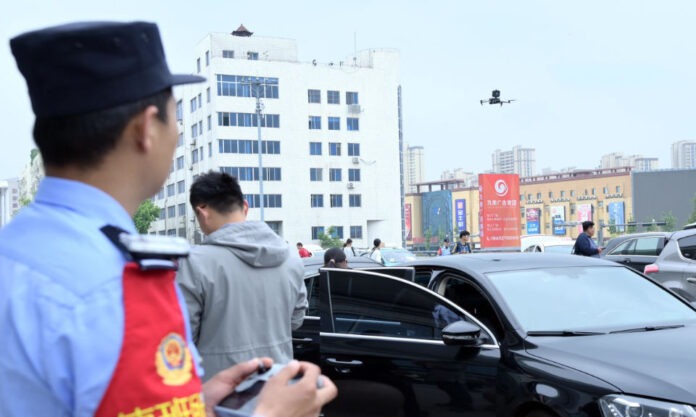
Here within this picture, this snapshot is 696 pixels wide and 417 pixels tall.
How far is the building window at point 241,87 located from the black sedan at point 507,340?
66.9 m

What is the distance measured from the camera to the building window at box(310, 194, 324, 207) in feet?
254

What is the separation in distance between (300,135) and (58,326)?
7587 cm

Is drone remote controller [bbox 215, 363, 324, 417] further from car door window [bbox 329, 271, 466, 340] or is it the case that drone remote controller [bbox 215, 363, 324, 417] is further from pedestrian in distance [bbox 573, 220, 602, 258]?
pedestrian in distance [bbox 573, 220, 602, 258]

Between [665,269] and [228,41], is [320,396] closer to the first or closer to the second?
[665,269]

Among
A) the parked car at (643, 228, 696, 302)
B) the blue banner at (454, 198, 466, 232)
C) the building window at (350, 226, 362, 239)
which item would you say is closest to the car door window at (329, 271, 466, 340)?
the parked car at (643, 228, 696, 302)

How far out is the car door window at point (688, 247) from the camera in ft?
36.1

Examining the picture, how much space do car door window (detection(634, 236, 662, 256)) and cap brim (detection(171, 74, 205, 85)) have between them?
1622 cm

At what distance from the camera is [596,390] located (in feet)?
12.6

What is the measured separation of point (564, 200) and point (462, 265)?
425ft

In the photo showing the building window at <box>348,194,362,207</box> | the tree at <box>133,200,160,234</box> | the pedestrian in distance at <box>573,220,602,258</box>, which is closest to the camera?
the pedestrian in distance at <box>573,220,602,258</box>

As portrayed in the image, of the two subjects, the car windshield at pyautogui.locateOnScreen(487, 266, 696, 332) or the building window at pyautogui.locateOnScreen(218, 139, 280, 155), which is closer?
the car windshield at pyautogui.locateOnScreen(487, 266, 696, 332)

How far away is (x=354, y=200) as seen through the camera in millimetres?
79812

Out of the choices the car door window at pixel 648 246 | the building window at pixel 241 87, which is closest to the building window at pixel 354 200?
the building window at pixel 241 87

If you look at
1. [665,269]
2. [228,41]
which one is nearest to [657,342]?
[665,269]
